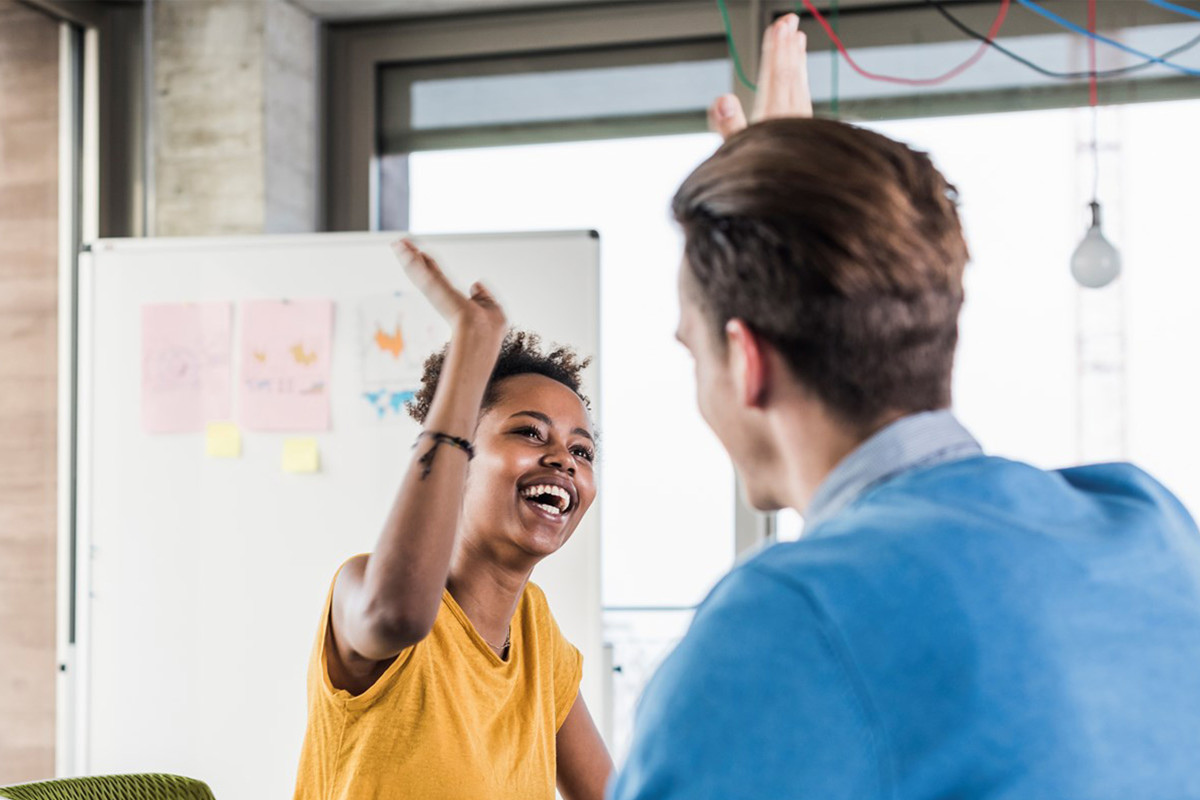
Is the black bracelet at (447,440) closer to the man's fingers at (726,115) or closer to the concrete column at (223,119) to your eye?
the man's fingers at (726,115)

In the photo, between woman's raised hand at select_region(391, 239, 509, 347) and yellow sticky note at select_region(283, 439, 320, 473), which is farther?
yellow sticky note at select_region(283, 439, 320, 473)

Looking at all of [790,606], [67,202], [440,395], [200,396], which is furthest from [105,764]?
[790,606]

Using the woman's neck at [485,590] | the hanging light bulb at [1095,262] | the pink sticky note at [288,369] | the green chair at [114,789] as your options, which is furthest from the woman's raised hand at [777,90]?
the pink sticky note at [288,369]

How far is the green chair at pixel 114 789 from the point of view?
6.25 feet

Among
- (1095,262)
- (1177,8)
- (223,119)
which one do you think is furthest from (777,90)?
(223,119)

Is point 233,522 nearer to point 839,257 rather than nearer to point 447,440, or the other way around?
point 447,440

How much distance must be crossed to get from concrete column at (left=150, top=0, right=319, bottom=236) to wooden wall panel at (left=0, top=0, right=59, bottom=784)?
0.91 feet

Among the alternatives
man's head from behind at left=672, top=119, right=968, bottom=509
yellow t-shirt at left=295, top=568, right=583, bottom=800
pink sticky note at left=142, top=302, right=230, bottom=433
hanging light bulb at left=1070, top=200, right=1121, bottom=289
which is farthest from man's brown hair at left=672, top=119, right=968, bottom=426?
pink sticky note at left=142, top=302, right=230, bottom=433

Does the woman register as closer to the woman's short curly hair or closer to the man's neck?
the woman's short curly hair

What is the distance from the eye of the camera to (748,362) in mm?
721

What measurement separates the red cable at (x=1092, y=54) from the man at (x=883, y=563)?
2.60m

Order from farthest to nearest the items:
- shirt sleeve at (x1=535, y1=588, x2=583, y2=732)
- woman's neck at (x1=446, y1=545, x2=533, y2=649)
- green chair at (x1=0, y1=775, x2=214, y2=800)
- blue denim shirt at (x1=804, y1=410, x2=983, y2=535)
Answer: green chair at (x1=0, y1=775, x2=214, y2=800), shirt sleeve at (x1=535, y1=588, x2=583, y2=732), woman's neck at (x1=446, y1=545, x2=533, y2=649), blue denim shirt at (x1=804, y1=410, x2=983, y2=535)

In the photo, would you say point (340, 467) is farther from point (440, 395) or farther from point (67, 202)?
point (440, 395)

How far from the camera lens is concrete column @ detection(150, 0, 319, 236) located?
3174mm
